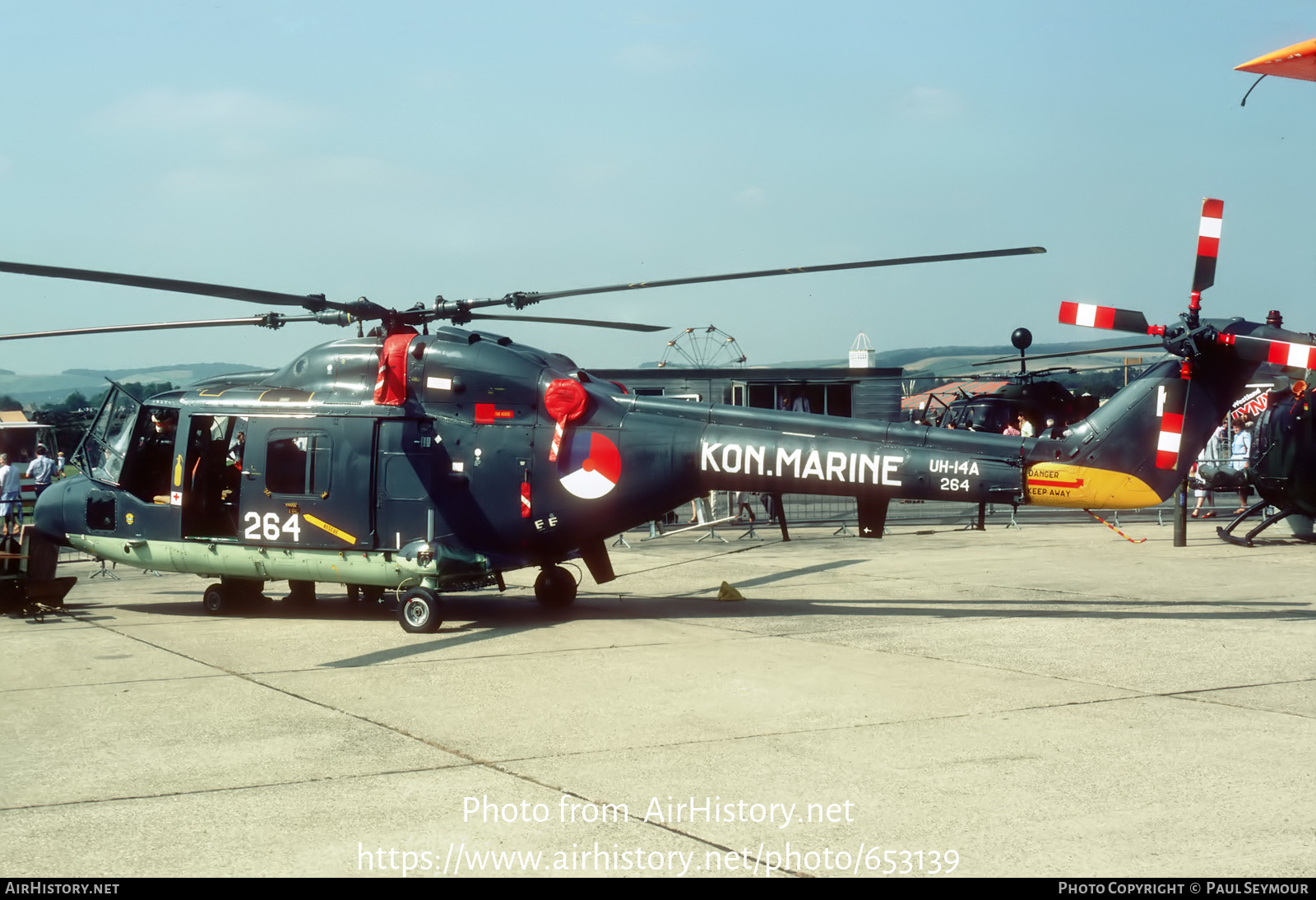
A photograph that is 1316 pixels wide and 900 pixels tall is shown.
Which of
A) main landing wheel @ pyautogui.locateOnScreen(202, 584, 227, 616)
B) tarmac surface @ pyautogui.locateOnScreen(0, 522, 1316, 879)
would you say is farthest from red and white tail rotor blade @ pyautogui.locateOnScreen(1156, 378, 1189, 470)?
main landing wheel @ pyautogui.locateOnScreen(202, 584, 227, 616)

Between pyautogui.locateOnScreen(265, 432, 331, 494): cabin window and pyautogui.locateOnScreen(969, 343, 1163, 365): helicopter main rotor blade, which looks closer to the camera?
pyautogui.locateOnScreen(969, 343, 1163, 365): helicopter main rotor blade

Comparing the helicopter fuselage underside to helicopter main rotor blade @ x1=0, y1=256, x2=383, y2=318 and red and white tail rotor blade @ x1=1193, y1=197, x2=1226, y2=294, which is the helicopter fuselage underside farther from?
red and white tail rotor blade @ x1=1193, y1=197, x2=1226, y2=294

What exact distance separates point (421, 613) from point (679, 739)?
4.86 metres

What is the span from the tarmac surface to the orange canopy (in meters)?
6.33

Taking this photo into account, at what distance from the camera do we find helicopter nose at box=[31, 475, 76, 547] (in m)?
12.9

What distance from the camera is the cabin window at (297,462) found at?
462 inches

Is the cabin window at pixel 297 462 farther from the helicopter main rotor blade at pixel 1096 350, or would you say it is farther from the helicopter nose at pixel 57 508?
the helicopter main rotor blade at pixel 1096 350

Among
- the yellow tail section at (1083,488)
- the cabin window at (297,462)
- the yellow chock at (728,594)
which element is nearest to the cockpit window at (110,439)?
the cabin window at (297,462)

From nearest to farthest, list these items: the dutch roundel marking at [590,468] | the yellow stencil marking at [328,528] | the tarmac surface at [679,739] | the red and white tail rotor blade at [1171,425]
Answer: the tarmac surface at [679,739], the red and white tail rotor blade at [1171,425], the dutch roundel marking at [590,468], the yellow stencil marking at [328,528]

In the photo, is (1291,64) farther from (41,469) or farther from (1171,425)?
(41,469)

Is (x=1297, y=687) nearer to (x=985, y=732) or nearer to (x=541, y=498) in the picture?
(x=985, y=732)

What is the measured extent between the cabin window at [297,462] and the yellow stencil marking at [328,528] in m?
0.27

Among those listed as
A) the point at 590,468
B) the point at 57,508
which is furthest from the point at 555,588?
the point at 57,508
